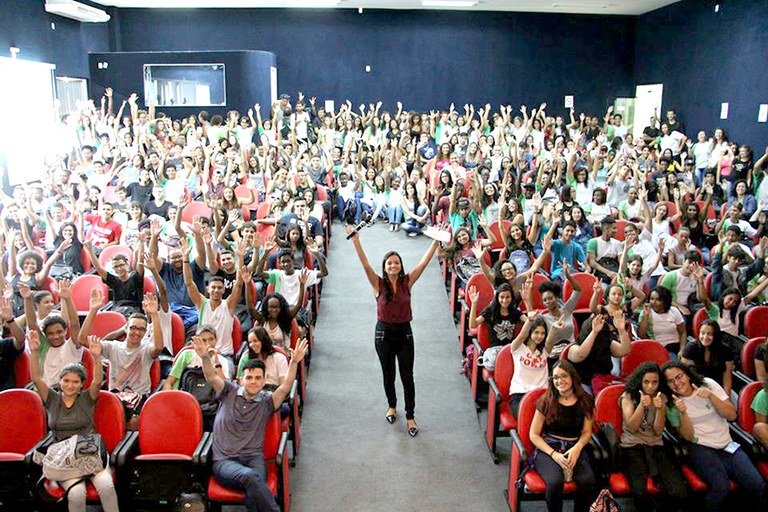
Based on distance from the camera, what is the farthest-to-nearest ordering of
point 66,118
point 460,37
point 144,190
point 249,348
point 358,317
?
point 460,37, point 66,118, point 144,190, point 358,317, point 249,348

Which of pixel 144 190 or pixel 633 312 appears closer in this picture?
pixel 633 312

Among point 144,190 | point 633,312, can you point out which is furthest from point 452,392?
point 144,190

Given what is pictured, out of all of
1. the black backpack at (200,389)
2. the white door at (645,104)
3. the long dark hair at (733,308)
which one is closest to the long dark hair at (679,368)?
the long dark hair at (733,308)

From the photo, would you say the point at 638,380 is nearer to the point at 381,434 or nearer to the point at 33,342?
the point at 381,434

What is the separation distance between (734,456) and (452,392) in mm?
2087

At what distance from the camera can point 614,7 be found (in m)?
14.3

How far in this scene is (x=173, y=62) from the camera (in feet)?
44.0

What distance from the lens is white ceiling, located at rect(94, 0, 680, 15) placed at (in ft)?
45.5

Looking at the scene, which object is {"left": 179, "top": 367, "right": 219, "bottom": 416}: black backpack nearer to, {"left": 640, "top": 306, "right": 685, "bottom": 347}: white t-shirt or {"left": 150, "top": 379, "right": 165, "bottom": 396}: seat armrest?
{"left": 150, "top": 379, "right": 165, "bottom": 396}: seat armrest

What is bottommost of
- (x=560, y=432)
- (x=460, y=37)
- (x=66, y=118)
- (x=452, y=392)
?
(x=452, y=392)

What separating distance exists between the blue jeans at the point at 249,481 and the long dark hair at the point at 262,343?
812 millimetres

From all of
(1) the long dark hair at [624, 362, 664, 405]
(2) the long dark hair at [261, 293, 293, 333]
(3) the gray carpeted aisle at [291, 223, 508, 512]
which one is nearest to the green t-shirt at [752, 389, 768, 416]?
(1) the long dark hair at [624, 362, 664, 405]

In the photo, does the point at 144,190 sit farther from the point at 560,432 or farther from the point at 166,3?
the point at 166,3

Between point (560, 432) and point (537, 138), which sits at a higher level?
point (537, 138)
